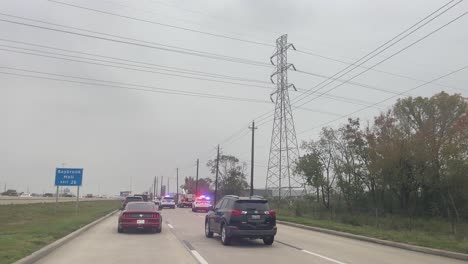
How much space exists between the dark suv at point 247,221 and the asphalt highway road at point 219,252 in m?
0.39

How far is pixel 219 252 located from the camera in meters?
15.3

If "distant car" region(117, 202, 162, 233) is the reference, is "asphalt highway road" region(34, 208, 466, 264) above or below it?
below

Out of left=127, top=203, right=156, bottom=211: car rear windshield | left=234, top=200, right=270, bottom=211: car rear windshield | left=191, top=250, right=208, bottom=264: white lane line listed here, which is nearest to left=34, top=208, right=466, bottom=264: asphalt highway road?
left=191, top=250, right=208, bottom=264: white lane line

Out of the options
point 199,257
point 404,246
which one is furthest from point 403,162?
point 199,257

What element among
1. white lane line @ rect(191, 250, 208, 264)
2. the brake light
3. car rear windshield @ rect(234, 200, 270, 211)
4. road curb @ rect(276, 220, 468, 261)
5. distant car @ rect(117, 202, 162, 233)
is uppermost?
car rear windshield @ rect(234, 200, 270, 211)

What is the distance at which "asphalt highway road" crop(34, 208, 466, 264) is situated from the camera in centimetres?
1355

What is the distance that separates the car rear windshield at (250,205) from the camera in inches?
711

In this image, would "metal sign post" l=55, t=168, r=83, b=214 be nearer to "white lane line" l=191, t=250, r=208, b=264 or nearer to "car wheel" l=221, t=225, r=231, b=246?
"car wheel" l=221, t=225, r=231, b=246

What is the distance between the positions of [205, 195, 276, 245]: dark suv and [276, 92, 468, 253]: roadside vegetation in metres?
12.5

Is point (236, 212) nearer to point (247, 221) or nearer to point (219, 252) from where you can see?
point (247, 221)

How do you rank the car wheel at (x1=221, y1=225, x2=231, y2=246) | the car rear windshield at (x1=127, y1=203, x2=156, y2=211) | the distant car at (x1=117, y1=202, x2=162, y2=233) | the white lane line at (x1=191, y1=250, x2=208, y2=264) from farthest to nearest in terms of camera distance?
the car rear windshield at (x1=127, y1=203, x2=156, y2=211) → the distant car at (x1=117, y1=202, x2=162, y2=233) → the car wheel at (x1=221, y1=225, x2=231, y2=246) → the white lane line at (x1=191, y1=250, x2=208, y2=264)

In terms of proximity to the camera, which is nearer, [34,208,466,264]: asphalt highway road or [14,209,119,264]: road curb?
[14,209,119,264]: road curb

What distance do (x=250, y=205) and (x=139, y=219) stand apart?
Answer: 22.4 ft

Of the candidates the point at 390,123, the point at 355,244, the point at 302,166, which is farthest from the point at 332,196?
the point at 355,244
